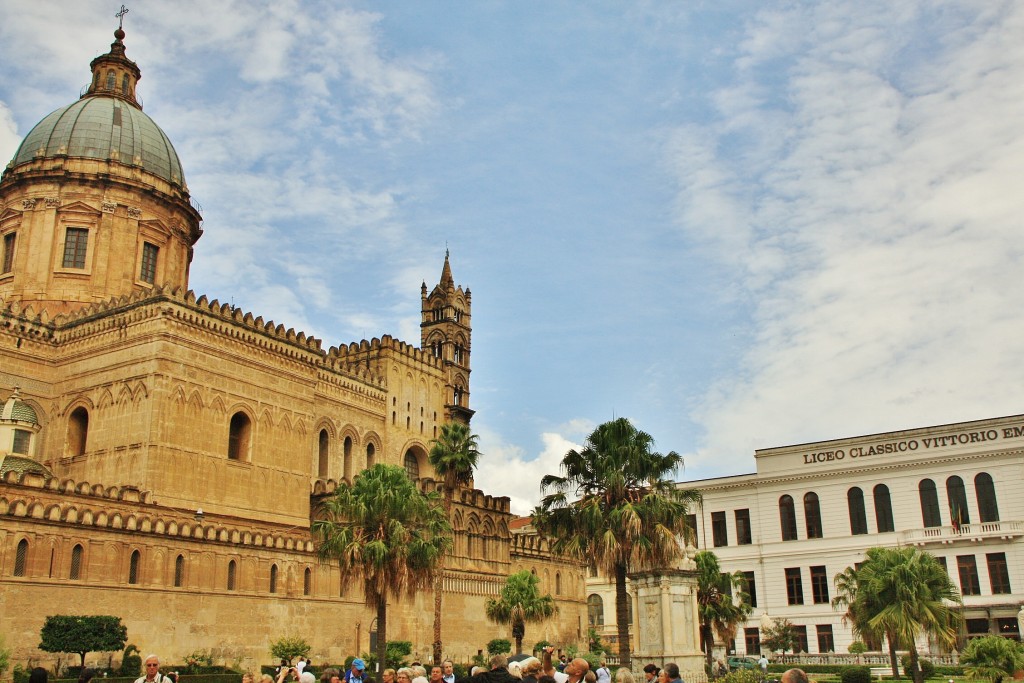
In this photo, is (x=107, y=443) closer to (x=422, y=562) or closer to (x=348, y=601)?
(x=348, y=601)

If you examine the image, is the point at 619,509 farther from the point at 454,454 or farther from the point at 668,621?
the point at 454,454

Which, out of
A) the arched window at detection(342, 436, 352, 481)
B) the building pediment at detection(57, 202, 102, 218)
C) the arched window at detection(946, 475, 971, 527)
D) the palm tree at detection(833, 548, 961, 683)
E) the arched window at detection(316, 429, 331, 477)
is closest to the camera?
the palm tree at detection(833, 548, 961, 683)

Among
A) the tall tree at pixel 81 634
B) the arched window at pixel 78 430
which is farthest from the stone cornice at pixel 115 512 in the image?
the arched window at pixel 78 430

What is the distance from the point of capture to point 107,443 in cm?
3781

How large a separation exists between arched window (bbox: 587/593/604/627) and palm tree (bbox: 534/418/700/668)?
4452cm

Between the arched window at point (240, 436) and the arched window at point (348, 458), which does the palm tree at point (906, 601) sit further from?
the arched window at point (348, 458)

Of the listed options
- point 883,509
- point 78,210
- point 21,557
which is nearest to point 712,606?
point 883,509

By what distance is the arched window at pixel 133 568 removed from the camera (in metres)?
31.5

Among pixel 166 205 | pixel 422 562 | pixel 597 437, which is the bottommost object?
pixel 422 562

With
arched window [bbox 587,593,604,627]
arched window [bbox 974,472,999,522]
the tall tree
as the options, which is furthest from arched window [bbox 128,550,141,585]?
arched window [bbox 587,593,604,627]

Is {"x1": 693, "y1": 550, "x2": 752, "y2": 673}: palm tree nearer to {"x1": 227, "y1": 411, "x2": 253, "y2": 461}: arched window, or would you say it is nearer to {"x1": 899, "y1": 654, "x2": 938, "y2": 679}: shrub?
{"x1": 899, "y1": 654, "x2": 938, "y2": 679}: shrub

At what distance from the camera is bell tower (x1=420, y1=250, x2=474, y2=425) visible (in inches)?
2275

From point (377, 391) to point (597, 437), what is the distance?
22898mm

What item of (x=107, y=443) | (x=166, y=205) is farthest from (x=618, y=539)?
(x=166, y=205)
